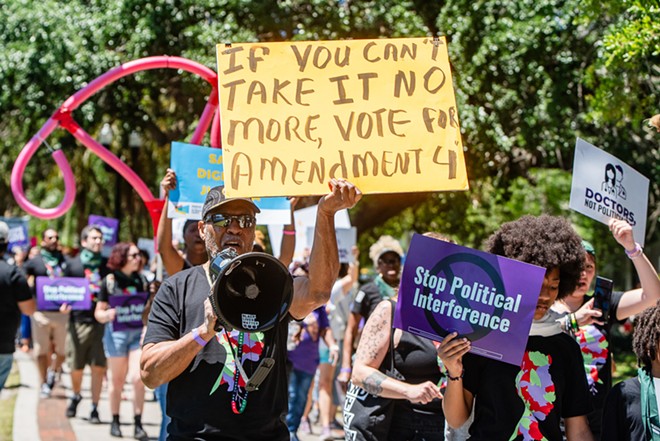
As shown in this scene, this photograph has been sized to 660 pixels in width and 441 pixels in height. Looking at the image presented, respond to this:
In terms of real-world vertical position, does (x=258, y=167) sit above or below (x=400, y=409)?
above

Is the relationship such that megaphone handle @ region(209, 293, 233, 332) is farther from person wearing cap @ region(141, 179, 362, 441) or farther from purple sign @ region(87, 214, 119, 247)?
purple sign @ region(87, 214, 119, 247)

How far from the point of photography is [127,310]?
9.41 m

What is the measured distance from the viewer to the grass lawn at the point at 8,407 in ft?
29.9

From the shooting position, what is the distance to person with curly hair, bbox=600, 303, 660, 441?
331 centimetres

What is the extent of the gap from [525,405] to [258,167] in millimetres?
1405

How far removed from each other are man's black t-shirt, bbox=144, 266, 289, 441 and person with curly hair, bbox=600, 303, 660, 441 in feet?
4.10

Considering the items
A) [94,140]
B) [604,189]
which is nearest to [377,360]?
[604,189]

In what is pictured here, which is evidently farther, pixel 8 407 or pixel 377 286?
pixel 8 407

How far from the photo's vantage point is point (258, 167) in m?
3.61

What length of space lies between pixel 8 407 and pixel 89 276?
181 centimetres

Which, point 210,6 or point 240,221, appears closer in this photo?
point 240,221

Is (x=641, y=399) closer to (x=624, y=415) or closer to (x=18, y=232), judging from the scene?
(x=624, y=415)

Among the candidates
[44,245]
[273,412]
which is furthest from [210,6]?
[273,412]

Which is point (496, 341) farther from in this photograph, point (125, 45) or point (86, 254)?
point (125, 45)
